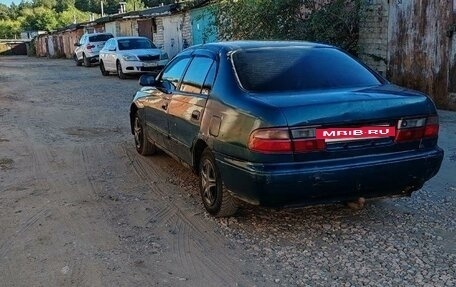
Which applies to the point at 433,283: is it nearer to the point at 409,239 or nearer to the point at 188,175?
the point at 409,239

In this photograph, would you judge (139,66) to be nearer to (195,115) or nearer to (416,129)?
(195,115)

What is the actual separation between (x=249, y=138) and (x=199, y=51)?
5.84ft

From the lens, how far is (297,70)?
450 centimetres

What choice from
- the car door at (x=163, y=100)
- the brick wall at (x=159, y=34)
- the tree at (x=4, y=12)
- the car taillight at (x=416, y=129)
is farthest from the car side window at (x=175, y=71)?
the tree at (x=4, y=12)

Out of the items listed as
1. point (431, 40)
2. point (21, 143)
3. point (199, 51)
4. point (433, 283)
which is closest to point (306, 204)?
point (433, 283)

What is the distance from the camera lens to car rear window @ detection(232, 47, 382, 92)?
14.2 ft

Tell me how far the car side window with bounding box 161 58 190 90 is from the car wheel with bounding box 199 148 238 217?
123 cm

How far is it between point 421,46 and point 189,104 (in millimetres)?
6507

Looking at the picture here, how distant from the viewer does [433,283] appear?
3279 millimetres

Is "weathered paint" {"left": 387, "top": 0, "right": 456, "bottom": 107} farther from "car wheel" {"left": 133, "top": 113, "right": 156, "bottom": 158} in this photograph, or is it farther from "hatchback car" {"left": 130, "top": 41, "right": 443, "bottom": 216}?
"car wheel" {"left": 133, "top": 113, "right": 156, "bottom": 158}

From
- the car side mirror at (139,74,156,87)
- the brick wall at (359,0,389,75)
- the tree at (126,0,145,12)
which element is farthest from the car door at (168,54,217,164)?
the tree at (126,0,145,12)

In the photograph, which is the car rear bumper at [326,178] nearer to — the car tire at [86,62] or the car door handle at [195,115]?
the car door handle at [195,115]

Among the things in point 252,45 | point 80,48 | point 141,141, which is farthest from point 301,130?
point 80,48

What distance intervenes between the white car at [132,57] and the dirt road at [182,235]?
12.1 metres
